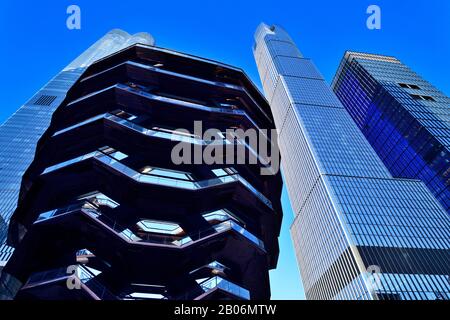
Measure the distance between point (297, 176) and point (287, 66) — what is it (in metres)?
65.0

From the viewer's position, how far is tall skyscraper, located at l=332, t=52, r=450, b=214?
88.6 meters

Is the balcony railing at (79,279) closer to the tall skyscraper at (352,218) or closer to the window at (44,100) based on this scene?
the tall skyscraper at (352,218)

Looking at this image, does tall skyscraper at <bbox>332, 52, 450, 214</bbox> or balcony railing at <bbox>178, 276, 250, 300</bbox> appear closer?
balcony railing at <bbox>178, 276, 250, 300</bbox>

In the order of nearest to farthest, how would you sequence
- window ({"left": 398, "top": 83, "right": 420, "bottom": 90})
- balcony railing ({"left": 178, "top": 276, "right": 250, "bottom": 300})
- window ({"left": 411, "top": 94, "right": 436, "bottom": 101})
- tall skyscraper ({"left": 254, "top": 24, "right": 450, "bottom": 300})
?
balcony railing ({"left": 178, "top": 276, "right": 250, "bottom": 300}), tall skyscraper ({"left": 254, "top": 24, "right": 450, "bottom": 300}), window ({"left": 411, "top": 94, "right": 436, "bottom": 101}), window ({"left": 398, "top": 83, "right": 420, "bottom": 90})

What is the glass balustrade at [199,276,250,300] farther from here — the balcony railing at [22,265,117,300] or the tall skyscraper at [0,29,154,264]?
the tall skyscraper at [0,29,154,264]

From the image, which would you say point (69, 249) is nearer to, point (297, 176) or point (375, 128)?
point (297, 176)

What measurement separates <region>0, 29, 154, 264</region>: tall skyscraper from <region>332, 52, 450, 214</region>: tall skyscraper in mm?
107551

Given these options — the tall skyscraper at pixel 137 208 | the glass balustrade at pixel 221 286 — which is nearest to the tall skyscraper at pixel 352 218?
the tall skyscraper at pixel 137 208

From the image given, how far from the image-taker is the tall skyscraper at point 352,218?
166ft

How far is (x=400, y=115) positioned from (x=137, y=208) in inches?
4087

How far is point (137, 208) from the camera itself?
21.9 metres

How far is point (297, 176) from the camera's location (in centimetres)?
9131

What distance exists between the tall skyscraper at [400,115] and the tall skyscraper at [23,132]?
108 m

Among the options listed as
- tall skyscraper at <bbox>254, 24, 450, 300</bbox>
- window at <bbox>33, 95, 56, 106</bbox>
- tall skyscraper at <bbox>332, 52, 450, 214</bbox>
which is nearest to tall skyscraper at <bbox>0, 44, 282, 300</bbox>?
tall skyscraper at <bbox>254, 24, 450, 300</bbox>
